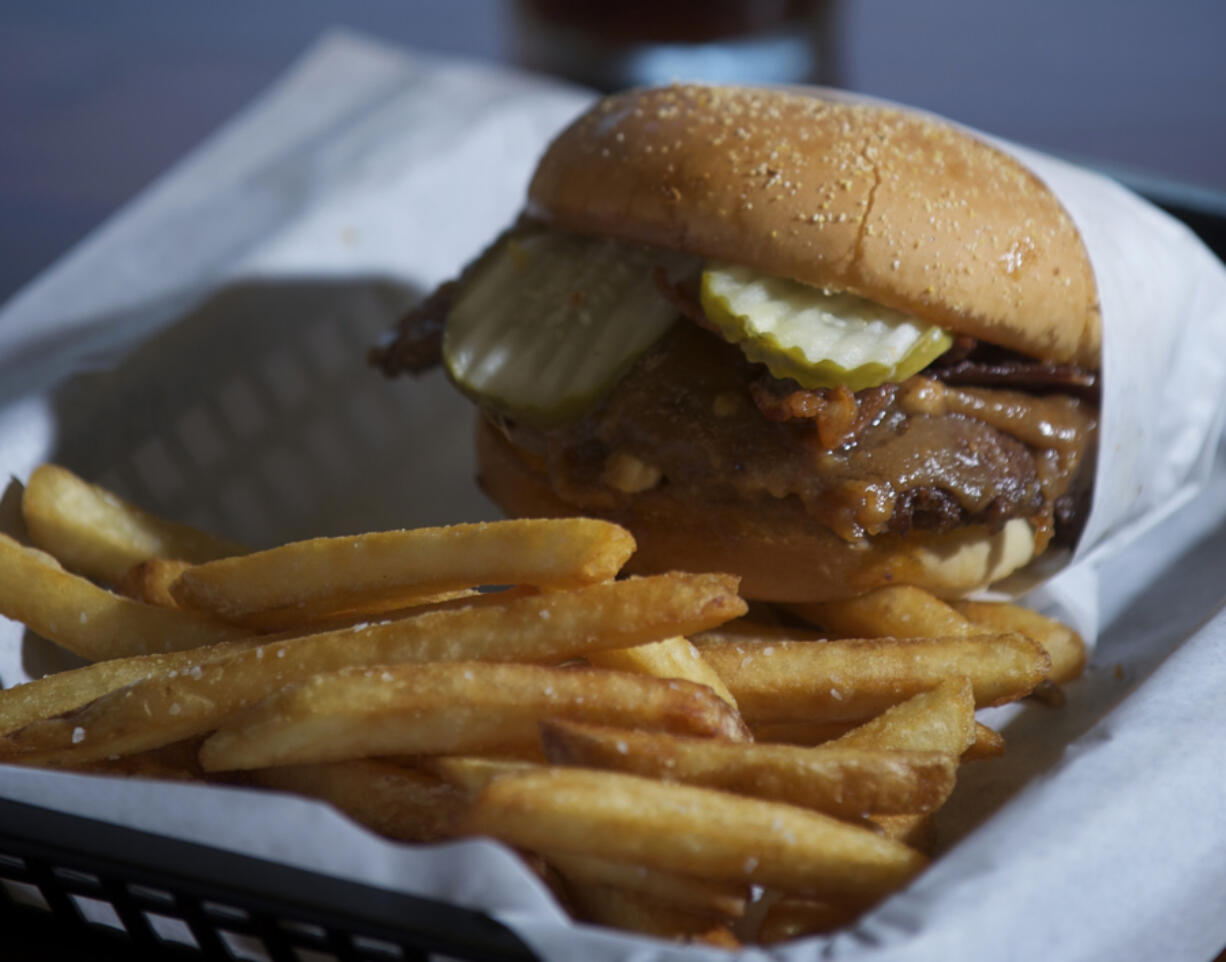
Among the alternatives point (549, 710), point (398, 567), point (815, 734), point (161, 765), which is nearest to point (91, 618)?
point (161, 765)

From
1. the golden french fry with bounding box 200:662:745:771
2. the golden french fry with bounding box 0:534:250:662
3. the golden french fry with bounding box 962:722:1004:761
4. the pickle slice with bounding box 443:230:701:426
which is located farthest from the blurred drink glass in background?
the golden french fry with bounding box 200:662:745:771

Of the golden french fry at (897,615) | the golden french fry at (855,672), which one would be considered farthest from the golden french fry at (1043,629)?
the golden french fry at (855,672)

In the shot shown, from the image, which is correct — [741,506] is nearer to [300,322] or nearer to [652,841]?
[652,841]

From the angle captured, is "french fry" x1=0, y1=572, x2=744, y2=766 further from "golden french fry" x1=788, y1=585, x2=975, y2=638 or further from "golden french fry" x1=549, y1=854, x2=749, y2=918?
"golden french fry" x1=788, y1=585, x2=975, y2=638

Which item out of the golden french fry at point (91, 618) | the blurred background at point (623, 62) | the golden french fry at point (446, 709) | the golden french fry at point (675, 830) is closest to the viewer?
the golden french fry at point (675, 830)

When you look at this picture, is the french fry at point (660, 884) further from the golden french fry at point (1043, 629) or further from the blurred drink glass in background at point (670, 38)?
the blurred drink glass in background at point (670, 38)

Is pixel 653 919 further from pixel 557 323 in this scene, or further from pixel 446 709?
pixel 557 323
